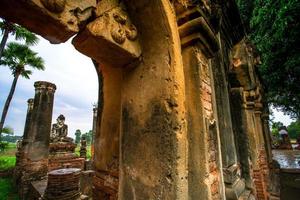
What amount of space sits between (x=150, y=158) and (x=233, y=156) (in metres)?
2.25

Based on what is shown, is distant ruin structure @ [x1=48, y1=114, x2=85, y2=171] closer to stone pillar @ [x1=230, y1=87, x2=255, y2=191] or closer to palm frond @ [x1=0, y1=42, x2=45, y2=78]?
palm frond @ [x1=0, y1=42, x2=45, y2=78]

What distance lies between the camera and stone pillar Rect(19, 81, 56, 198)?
7.78 metres

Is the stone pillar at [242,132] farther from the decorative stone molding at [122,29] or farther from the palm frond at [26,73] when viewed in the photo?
the palm frond at [26,73]

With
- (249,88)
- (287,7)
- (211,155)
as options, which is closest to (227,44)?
(249,88)

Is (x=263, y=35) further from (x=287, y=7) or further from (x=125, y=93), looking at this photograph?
(x=125, y=93)

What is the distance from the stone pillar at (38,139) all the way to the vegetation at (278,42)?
9961 millimetres

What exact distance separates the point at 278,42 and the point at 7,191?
1345 cm

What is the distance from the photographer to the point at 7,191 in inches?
322

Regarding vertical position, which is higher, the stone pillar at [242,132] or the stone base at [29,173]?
the stone pillar at [242,132]

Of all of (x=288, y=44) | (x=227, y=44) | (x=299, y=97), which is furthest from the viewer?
(x=299, y=97)

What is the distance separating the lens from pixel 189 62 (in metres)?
1.92

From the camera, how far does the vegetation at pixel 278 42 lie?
6.56 meters

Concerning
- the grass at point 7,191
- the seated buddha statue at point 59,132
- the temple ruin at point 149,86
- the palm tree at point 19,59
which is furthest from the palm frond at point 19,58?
the temple ruin at point 149,86

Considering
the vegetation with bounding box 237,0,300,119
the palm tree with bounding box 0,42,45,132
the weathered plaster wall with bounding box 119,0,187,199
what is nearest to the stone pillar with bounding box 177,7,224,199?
the weathered plaster wall with bounding box 119,0,187,199
